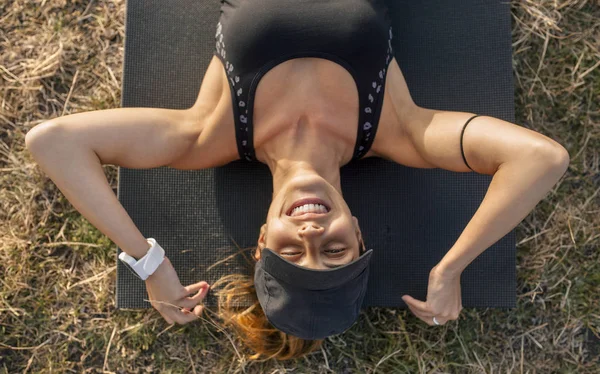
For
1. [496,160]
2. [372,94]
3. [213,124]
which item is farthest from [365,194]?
[213,124]

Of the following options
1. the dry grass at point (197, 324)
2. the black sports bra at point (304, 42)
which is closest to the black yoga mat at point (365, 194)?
the dry grass at point (197, 324)

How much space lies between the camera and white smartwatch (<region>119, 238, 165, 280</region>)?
1909 millimetres

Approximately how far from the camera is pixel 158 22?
91.4 inches

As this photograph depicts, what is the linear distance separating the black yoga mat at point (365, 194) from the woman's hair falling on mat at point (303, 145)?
0.73ft

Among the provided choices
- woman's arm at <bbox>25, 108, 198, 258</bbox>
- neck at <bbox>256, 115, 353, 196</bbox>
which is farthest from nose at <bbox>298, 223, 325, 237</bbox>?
woman's arm at <bbox>25, 108, 198, 258</bbox>

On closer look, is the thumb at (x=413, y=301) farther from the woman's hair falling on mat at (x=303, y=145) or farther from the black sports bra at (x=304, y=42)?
the black sports bra at (x=304, y=42)

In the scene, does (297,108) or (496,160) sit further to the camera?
(297,108)

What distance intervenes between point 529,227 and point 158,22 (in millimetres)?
2041

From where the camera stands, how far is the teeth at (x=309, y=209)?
1.59 metres

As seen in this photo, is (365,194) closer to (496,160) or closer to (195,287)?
(496,160)

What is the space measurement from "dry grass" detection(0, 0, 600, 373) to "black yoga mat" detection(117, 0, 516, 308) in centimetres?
21

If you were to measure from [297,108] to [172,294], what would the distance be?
0.94 meters

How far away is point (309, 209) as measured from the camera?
1597mm

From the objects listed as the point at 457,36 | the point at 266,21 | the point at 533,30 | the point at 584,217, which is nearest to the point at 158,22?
the point at 266,21
